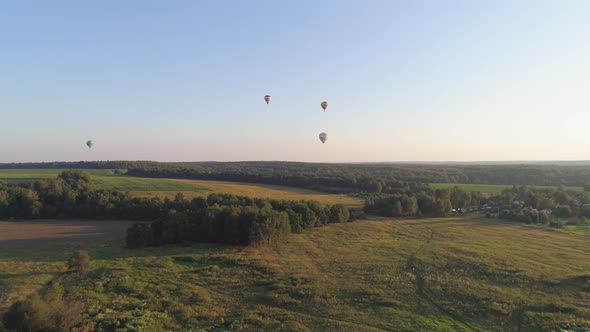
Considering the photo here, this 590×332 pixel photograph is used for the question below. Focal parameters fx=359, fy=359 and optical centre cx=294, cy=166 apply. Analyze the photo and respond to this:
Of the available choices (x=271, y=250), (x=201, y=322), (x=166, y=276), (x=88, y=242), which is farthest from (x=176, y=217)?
(x=201, y=322)

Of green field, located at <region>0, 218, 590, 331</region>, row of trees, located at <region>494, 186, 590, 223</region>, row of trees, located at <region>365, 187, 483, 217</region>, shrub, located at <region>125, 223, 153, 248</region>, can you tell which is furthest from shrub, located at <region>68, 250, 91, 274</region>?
row of trees, located at <region>494, 186, 590, 223</region>

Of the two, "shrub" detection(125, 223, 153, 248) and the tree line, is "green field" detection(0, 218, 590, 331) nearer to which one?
"shrub" detection(125, 223, 153, 248)

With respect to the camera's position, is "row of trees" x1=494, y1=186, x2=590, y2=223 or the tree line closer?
the tree line

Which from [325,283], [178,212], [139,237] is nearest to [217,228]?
[178,212]

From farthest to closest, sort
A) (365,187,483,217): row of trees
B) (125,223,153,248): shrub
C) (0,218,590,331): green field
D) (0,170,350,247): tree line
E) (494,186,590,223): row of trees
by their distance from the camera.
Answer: (365,187,483,217): row of trees → (494,186,590,223): row of trees → (0,170,350,247): tree line → (125,223,153,248): shrub → (0,218,590,331): green field

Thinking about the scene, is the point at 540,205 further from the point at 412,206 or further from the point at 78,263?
the point at 78,263

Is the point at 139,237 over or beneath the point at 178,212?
beneath

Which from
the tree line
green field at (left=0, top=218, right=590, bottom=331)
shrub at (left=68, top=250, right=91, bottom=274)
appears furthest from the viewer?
the tree line

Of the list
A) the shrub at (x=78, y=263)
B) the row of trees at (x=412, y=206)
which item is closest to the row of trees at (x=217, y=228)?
the shrub at (x=78, y=263)

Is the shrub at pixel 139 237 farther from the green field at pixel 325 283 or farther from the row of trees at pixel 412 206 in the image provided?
the row of trees at pixel 412 206
